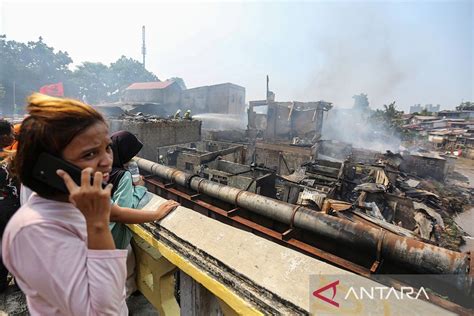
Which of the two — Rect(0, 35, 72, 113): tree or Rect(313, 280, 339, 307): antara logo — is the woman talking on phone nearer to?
Rect(313, 280, 339, 307): antara logo

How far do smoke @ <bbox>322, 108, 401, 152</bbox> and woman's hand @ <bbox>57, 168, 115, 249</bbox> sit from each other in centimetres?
2439

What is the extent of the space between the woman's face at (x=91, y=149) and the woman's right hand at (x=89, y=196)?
77 millimetres

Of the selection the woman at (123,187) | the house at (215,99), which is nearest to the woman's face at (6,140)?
the woman at (123,187)

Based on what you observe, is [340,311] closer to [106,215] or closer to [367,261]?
[106,215]

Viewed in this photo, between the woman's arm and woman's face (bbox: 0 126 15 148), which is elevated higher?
woman's face (bbox: 0 126 15 148)

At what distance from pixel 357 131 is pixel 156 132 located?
24642mm

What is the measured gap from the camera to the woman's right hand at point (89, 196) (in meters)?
0.79

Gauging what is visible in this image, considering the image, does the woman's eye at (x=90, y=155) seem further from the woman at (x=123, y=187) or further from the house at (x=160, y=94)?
the house at (x=160, y=94)

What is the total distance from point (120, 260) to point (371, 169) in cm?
1154

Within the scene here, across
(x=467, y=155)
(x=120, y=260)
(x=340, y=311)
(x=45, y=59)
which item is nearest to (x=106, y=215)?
(x=120, y=260)

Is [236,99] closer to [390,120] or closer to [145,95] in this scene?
[145,95]

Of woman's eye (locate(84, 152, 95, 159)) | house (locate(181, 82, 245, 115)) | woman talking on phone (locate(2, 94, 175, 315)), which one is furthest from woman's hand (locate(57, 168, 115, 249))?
house (locate(181, 82, 245, 115))

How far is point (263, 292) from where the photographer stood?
107cm

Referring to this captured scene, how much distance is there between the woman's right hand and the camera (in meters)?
0.79
